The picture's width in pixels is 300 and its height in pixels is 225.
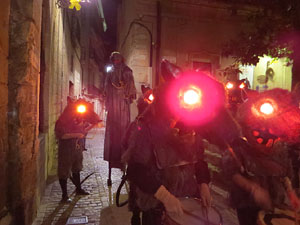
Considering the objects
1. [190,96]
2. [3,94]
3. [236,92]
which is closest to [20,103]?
[3,94]

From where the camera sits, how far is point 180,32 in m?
12.1

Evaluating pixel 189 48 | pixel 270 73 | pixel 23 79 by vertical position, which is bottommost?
pixel 23 79

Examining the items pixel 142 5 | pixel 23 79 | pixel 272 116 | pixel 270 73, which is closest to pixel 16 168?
pixel 23 79

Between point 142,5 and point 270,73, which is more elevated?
point 142,5

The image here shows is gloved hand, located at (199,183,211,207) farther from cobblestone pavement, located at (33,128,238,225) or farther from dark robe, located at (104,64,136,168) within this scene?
dark robe, located at (104,64,136,168)

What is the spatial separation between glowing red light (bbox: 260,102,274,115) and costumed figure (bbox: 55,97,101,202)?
3288 millimetres

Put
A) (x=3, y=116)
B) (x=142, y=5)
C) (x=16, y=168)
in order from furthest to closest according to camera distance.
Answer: (x=142, y=5) → (x=16, y=168) → (x=3, y=116)

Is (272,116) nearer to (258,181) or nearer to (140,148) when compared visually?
(258,181)

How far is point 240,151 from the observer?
107 inches

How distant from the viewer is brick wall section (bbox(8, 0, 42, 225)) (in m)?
3.28

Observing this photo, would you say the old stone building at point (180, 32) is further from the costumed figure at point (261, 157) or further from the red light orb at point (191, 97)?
the red light orb at point (191, 97)

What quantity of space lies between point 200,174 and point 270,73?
1341cm

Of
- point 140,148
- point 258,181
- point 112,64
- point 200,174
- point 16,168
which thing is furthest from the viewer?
point 112,64

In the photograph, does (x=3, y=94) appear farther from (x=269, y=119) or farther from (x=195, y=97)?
(x=269, y=119)
